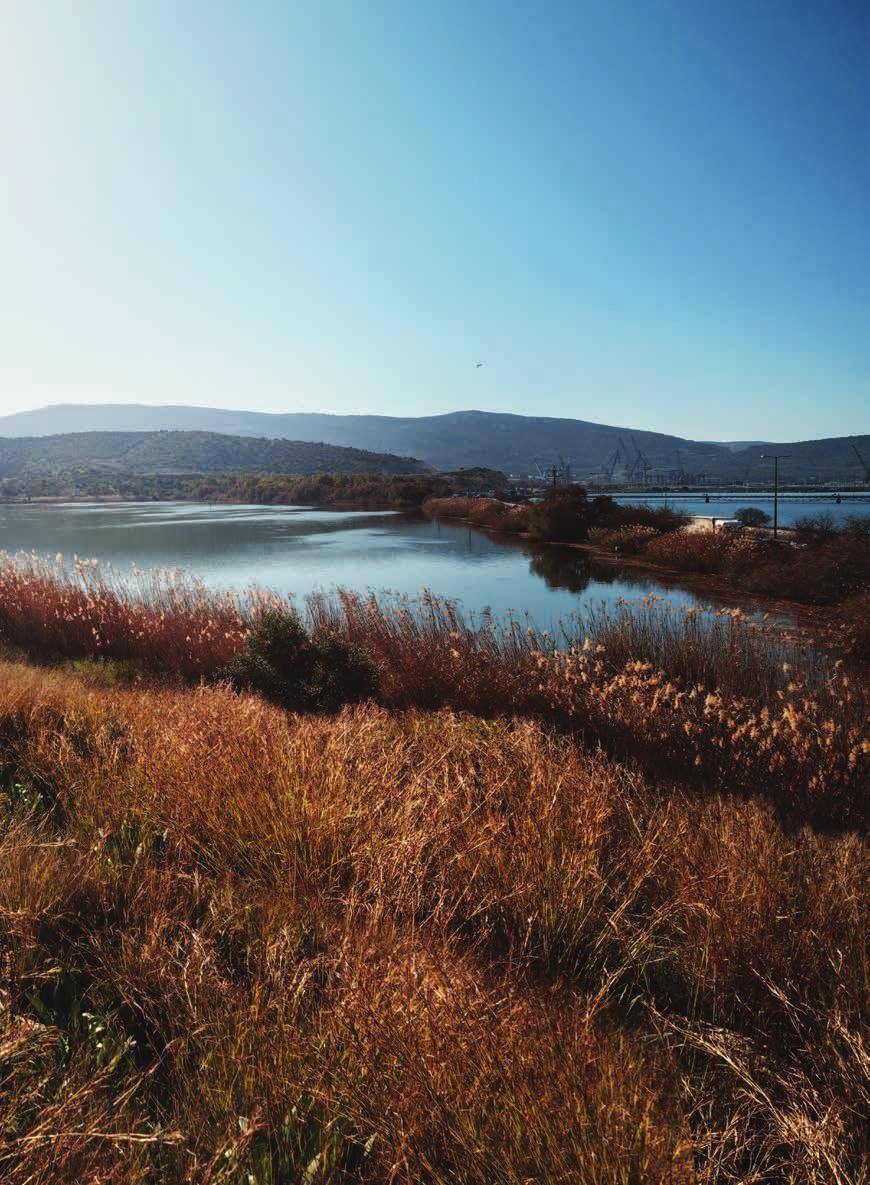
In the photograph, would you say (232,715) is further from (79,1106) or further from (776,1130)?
(776,1130)

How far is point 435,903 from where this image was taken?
324cm

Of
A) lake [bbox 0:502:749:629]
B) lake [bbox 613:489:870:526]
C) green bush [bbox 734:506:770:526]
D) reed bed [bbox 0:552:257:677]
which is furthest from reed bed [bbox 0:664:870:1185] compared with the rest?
lake [bbox 613:489:870:526]

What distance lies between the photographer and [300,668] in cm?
840

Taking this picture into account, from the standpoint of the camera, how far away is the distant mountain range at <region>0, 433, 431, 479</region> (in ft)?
281

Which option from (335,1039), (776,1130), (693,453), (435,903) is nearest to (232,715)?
(435,903)

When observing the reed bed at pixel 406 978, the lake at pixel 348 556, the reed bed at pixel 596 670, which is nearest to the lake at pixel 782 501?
the lake at pixel 348 556

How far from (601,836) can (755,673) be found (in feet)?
19.0

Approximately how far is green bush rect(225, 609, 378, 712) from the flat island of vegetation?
213 cm

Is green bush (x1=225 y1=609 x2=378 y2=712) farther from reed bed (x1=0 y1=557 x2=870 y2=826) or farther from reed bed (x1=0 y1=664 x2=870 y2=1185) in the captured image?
reed bed (x1=0 y1=664 x2=870 y2=1185)

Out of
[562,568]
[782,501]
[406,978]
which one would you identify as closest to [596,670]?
[406,978]

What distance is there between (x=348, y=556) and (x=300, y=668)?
15.7m

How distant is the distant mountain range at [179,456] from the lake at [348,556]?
149ft

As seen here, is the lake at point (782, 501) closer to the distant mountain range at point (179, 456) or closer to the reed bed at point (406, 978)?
the reed bed at point (406, 978)

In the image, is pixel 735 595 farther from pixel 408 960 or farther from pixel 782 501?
pixel 782 501
